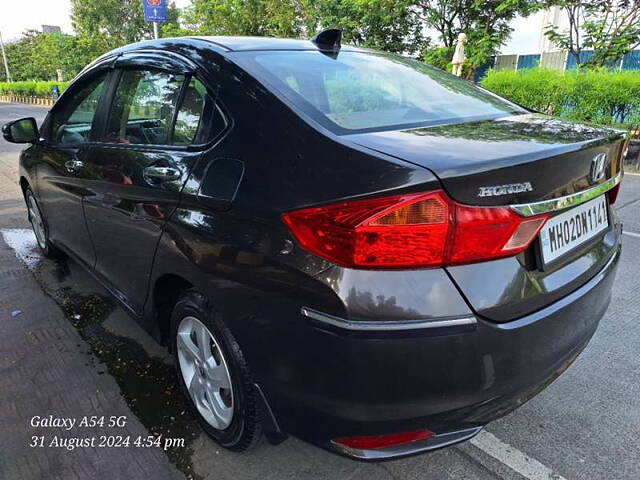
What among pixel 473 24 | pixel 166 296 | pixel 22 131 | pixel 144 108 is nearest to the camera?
pixel 166 296

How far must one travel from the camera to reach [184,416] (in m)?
2.27

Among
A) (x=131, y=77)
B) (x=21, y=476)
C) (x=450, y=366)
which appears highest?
Answer: (x=131, y=77)

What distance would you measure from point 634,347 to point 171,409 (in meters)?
2.60

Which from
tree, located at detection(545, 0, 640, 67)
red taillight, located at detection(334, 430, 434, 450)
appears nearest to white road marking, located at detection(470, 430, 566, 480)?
red taillight, located at detection(334, 430, 434, 450)

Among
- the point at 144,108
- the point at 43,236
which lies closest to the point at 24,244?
the point at 43,236

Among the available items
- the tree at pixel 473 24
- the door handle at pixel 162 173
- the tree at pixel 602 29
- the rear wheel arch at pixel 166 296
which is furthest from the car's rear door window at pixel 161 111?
the tree at pixel 473 24

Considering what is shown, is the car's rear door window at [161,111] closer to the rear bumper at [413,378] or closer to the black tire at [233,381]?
the black tire at [233,381]

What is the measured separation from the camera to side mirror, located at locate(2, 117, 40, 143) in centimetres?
348

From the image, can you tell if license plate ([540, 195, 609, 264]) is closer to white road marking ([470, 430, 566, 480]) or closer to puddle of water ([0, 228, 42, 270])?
white road marking ([470, 430, 566, 480])

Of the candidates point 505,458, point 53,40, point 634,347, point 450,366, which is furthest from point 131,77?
point 53,40

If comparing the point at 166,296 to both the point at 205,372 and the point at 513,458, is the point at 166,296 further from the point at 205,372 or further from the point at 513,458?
the point at 513,458

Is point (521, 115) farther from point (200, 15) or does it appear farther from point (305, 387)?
point (200, 15)

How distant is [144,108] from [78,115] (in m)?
0.97

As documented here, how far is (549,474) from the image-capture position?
189 cm
